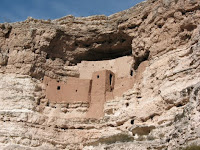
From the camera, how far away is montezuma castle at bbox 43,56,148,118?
18.8 metres

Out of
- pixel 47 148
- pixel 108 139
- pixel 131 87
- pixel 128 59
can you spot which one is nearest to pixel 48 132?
pixel 47 148

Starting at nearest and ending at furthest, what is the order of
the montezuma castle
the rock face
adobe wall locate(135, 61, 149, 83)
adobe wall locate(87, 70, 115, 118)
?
the rock face → adobe wall locate(135, 61, 149, 83) → adobe wall locate(87, 70, 115, 118) → the montezuma castle

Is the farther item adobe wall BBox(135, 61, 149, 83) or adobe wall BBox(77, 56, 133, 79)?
adobe wall BBox(77, 56, 133, 79)

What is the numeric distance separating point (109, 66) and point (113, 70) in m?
0.46

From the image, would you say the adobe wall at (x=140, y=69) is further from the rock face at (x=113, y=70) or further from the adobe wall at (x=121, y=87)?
the adobe wall at (x=121, y=87)

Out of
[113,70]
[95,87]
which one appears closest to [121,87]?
[95,87]

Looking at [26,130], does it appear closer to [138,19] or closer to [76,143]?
[76,143]

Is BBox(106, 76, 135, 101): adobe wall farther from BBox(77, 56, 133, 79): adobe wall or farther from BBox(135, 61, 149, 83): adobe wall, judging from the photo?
BBox(77, 56, 133, 79): adobe wall

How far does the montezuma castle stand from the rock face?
25cm

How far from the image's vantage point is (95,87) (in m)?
19.4

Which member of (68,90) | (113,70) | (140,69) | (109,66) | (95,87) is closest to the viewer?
(140,69)

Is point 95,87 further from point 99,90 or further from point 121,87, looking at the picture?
point 121,87

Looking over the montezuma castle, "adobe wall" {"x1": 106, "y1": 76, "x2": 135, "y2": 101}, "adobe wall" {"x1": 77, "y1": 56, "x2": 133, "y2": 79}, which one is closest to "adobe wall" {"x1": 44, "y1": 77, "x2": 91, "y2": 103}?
the montezuma castle

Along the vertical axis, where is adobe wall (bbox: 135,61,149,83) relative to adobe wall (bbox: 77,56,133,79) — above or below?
below
